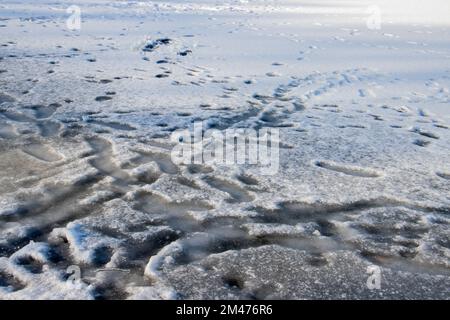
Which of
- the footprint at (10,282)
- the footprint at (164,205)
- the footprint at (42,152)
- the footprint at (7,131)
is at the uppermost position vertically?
the footprint at (7,131)

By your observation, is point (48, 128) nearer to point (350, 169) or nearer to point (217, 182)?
point (217, 182)

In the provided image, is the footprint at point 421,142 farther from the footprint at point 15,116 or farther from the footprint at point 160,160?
the footprint at point 15,116

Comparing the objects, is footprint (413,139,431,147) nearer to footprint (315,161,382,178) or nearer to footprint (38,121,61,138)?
footprint (315,161,382,178)

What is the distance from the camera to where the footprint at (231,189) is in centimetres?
377

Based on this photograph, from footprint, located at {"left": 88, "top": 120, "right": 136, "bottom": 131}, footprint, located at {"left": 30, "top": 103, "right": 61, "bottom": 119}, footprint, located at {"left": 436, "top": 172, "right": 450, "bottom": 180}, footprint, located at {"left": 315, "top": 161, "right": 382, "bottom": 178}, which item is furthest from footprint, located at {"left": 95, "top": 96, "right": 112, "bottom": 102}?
footprint, located at {"left": 436, "top": 172, "right": 450, "bottom": 180}

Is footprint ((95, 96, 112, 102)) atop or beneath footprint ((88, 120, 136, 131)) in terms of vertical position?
atop

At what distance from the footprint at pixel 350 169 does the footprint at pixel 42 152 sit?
2.71 metres

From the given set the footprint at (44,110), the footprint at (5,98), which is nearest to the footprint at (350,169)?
the footprint at (44,110)

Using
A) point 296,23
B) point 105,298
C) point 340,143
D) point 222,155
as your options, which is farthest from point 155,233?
point 296,23

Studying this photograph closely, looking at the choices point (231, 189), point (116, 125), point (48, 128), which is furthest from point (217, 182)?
point (48, 128)

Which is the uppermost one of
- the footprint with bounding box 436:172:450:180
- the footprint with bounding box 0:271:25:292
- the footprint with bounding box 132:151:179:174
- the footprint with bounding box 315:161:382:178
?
the footprint with bounding box 132:151:179:174

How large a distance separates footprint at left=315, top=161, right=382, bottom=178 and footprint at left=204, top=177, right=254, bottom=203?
1030 millimetres

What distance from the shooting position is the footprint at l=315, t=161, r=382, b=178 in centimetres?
434

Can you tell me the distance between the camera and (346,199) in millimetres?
3791
